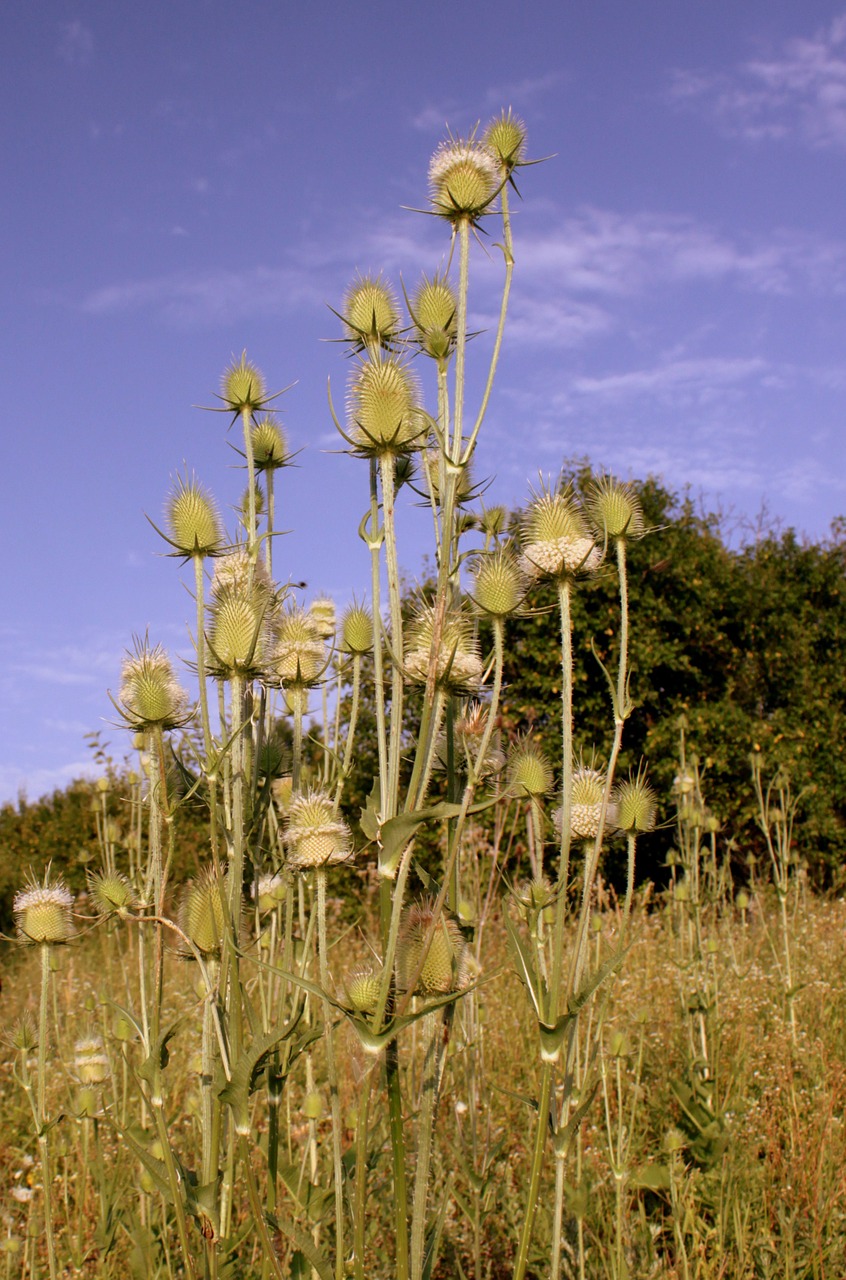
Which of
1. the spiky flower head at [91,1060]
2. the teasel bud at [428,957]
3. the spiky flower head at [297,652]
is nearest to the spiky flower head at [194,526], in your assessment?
the spiky flower head at [297,652]

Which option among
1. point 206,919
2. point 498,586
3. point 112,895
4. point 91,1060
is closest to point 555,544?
point 498,586

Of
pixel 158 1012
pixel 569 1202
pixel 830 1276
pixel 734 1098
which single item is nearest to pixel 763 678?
pixel 734 1098

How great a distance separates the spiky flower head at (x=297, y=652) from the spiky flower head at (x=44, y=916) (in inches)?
35.3

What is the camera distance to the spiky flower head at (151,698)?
2252 millimetres

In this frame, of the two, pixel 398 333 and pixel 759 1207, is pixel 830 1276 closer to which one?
pixel 759 1207

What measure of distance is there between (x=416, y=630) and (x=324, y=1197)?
1.36 metres

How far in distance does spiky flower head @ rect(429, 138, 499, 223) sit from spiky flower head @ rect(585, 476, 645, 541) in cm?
75

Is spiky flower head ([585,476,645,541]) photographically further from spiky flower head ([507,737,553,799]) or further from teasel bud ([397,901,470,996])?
teasel bud ([397,901,470,996])

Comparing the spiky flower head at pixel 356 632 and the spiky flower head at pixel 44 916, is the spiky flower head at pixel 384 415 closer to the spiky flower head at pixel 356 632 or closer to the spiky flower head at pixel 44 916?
the spiky flower head at pixel 356 632

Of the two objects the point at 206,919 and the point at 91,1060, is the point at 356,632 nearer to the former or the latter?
the point at 206,919

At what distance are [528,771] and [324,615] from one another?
35.6 inches

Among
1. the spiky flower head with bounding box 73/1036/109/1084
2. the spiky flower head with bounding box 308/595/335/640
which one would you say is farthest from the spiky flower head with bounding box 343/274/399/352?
the spiky flower head with bounding box 73/1036/109/1084

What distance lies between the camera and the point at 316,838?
1991 millimetres

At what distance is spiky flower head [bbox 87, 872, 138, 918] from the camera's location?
236 cm
